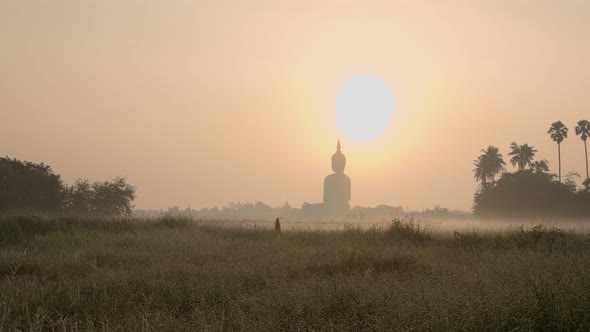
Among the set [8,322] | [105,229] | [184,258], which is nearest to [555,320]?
[8,322]

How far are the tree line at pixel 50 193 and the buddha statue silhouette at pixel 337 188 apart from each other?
286ft

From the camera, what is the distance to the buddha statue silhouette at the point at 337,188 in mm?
127719

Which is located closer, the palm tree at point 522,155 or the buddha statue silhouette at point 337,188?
the palm tree at point 522,155

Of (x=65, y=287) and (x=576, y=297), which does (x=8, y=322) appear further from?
(x=576, y=297)

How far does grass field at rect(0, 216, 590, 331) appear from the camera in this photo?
17.2 ft

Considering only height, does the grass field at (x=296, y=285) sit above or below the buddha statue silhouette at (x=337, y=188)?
below

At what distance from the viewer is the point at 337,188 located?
128 meters

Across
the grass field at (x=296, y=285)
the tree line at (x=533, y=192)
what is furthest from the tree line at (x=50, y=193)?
the tree line at (x=533, y=192)

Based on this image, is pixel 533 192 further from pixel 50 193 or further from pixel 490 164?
pixel 50 193

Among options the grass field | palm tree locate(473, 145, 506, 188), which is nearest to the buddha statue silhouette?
palm tree locate(473, 145, 506, 188)

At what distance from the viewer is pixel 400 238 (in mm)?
15875

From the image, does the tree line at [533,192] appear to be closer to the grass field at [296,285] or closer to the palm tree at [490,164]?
the palm tree at [490,164]

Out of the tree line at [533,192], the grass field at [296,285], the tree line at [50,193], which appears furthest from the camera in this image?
the tree line at [533,192]

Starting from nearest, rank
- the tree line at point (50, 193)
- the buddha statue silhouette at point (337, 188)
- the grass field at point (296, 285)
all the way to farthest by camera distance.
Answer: the grass field at point (296, 285) → the tree line at point (50, 193) → the buddha statue silhouette at point (337, 188)
